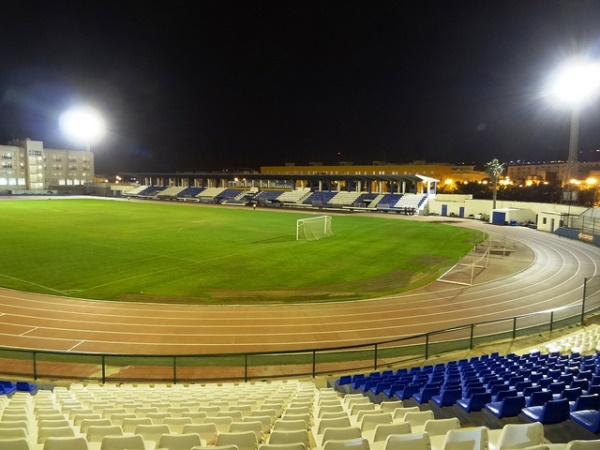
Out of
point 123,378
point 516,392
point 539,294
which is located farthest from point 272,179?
point 516,392

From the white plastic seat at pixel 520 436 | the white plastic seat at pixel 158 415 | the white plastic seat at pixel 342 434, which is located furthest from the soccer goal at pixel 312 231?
the white plastic seat at pixel 520 436

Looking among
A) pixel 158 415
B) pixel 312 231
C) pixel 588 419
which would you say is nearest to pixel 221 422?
pixel 158 415

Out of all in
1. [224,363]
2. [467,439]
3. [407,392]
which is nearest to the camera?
[467,439]

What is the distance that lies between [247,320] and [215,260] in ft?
39.8

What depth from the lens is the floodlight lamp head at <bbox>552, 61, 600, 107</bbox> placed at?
1481 inches

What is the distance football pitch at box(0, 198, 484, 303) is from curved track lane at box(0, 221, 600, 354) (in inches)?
56.9

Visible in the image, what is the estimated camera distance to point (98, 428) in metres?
4.75

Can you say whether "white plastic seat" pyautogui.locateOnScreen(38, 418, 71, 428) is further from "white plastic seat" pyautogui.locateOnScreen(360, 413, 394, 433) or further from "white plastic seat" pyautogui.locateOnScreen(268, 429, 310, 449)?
"white plastic seat" pyautogui.locateOnScreen(360, 413, 394, 433)

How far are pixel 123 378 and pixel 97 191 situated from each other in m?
113

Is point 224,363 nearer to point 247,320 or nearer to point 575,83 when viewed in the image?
point 247,320

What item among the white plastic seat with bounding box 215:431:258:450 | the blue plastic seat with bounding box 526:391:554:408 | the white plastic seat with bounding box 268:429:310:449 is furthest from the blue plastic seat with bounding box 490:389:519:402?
the white plastic seat with bounding box 215:431:258:450

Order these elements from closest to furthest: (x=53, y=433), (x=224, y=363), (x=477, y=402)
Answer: (x=53, y=433) < (x=477, y=402) < (x=224, y=363)

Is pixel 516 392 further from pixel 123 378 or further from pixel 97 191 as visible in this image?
pixel 97 191

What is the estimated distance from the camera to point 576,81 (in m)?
39.1
